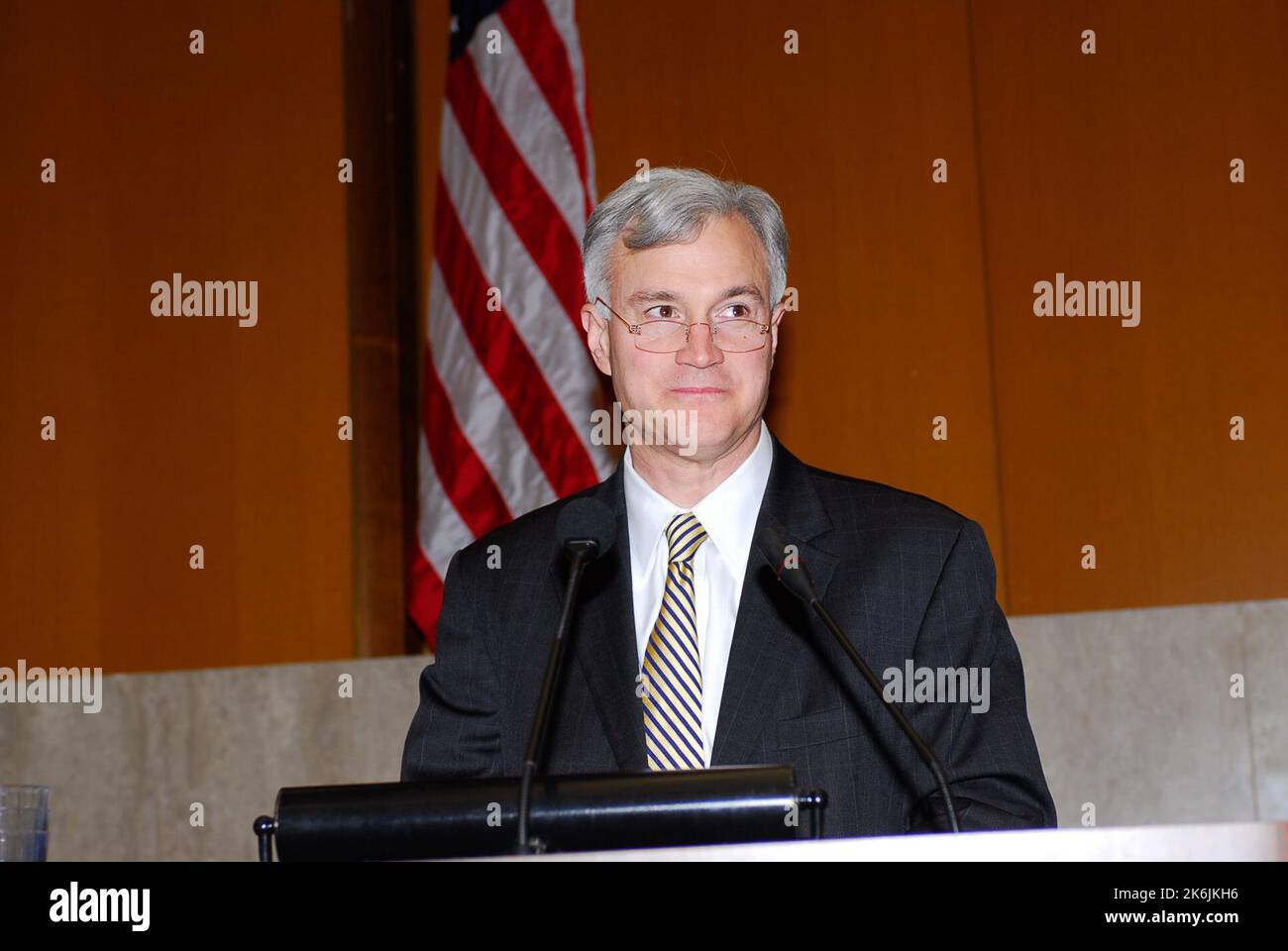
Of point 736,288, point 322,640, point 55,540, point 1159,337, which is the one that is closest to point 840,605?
point 736,288

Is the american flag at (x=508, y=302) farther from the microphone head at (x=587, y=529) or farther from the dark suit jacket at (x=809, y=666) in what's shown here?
the microphone head at (x=587, y=529)

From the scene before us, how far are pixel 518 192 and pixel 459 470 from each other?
2.45ft

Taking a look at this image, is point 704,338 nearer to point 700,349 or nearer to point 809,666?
point 700,349

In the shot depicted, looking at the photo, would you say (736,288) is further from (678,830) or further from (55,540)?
(55,540)

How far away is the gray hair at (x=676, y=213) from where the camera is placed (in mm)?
2285

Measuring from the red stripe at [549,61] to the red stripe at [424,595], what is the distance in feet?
3.36

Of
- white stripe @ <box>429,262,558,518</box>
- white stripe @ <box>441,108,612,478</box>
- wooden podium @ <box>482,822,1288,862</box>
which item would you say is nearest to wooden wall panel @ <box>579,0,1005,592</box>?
white stripe @ <box>441,108,612,478</box>

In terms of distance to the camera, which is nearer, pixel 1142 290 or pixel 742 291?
pixel 742 291

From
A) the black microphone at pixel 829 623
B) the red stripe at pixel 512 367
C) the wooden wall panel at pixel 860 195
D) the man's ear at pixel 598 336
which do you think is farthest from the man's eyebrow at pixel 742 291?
the wooden wall panel at pixel 860 195

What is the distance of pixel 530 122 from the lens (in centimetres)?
376

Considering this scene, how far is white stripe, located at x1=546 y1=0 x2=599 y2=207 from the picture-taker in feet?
12.3

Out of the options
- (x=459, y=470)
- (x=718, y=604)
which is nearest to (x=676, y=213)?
(x=718, y=604)
